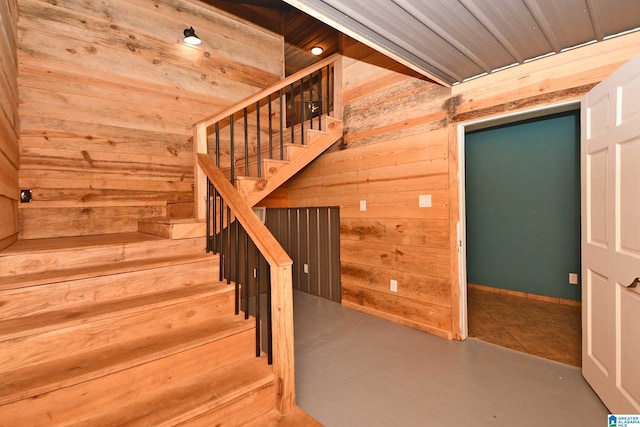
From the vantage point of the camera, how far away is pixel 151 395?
5.41 ft

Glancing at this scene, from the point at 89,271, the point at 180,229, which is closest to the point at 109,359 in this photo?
the point at 89,271

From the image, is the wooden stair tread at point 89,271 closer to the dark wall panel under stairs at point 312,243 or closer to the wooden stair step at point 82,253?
the wooden stair step at point 82,253

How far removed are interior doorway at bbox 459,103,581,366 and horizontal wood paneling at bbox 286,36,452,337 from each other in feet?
1.97

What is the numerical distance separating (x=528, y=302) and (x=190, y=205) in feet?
14.6

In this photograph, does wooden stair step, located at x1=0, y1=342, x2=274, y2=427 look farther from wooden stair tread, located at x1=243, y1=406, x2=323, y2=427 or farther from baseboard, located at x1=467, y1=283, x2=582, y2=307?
baseboard, located at x1=467, y1=283, x2=582, y2=307

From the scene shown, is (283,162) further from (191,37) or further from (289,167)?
(191,37)

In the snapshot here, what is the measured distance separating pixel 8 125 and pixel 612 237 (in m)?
4.10

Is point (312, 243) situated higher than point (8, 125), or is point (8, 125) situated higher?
point (8, 125)

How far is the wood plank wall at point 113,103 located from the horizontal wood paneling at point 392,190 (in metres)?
1.72

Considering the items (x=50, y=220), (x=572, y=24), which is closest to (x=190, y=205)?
(x=50, y=220)

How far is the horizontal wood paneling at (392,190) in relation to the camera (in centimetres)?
298

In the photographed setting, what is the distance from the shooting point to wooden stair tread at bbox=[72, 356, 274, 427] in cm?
147

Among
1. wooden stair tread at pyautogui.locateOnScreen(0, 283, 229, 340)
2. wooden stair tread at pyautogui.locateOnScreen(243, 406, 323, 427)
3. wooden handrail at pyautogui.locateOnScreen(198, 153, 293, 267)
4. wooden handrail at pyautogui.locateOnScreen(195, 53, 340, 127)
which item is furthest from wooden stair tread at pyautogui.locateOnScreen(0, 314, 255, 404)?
wooden handrail at pyautogui.locateOnScreen(195, 53, 340, 127)

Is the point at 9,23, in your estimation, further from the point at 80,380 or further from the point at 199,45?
the point at 80,380
